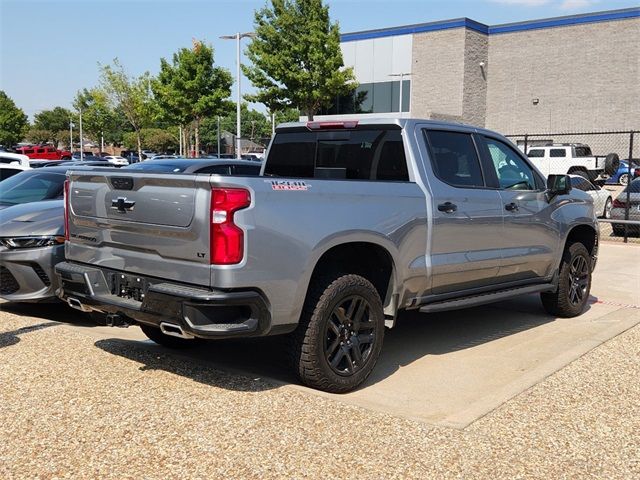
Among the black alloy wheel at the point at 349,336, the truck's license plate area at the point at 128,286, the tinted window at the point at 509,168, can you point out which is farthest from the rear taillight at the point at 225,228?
the tinted window at the point at 509,168

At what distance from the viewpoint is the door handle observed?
5457mm

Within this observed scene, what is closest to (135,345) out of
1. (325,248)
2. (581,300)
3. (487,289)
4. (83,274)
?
(83,274)

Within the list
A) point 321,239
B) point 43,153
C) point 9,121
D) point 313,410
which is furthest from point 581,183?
point 9,121

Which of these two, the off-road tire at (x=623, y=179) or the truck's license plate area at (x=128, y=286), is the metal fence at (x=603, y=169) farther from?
the truck's license plate area at (x=128, y=286)

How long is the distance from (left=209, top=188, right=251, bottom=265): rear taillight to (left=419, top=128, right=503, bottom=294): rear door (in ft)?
6.15

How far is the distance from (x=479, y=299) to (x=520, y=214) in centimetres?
100

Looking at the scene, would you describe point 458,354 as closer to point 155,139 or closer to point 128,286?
point 128,286

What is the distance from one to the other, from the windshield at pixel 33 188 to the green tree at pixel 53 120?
99.1m

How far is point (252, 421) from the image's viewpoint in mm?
4188

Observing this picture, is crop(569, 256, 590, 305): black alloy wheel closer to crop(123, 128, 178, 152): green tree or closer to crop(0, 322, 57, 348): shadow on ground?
crop(0, 322, 57, 348): shadow on ground

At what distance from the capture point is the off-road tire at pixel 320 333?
15.0 feet

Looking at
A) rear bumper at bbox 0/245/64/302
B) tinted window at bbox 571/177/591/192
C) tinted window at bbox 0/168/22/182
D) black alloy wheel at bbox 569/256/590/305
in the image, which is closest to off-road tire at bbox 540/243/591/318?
black alloy wheel at bbox 569/256/590/305

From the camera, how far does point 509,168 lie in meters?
6.53

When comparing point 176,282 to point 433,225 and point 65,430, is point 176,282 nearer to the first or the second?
point 65,430
